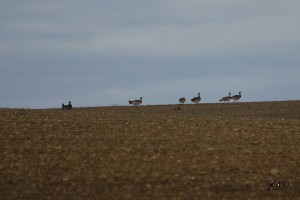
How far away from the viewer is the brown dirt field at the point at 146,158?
52.2 feet

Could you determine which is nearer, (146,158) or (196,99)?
(146,158)

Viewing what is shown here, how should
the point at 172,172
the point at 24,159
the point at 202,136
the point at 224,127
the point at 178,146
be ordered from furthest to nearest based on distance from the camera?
the point at 224,127
the point at 202,136
the point at 178,146
the point at 24,159
the point at 172,172

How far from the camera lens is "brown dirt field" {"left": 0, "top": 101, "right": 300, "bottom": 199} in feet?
52.2

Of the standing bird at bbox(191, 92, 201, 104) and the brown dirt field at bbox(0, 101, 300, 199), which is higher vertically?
the standing bird at bbox(191, 92, 201, 104)

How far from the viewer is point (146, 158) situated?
19.2m

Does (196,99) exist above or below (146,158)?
above

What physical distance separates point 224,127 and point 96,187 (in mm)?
10529

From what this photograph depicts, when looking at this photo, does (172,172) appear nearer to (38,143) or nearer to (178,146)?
(178,146)

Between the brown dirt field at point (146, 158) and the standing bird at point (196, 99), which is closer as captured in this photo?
the brown dirt field at point (146, 158)

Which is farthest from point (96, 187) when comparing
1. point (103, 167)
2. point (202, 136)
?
point (202, 136)

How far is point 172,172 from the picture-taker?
692 inches

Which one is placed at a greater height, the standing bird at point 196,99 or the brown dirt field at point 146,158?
the standing bird at point 196,99

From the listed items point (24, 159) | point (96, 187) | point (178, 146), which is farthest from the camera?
point (178, 146)

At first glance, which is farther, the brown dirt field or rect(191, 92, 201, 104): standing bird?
rect(191, 92, 201, 104): standing bird
